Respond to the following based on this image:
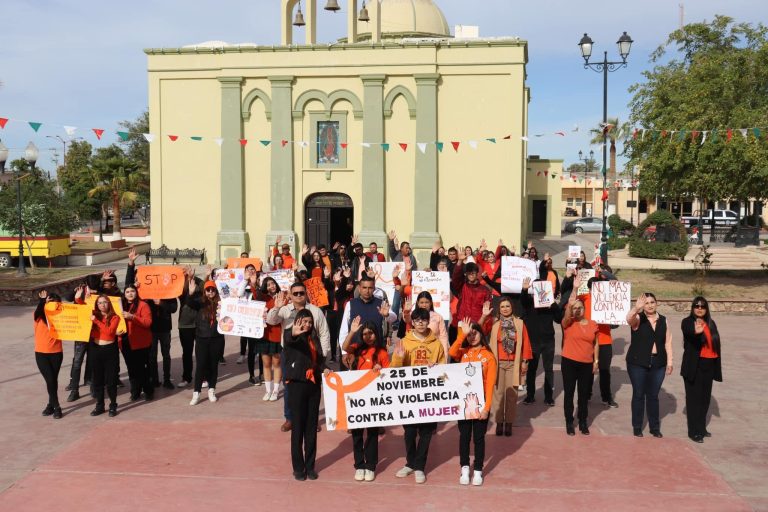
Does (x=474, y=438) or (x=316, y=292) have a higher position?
(x=316, y=292)

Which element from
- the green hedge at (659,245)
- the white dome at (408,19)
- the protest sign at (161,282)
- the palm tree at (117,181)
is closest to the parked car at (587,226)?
the green hedge at (659,245)

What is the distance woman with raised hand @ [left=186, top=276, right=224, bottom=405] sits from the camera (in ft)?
32.1

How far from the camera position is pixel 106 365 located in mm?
Result: 9242

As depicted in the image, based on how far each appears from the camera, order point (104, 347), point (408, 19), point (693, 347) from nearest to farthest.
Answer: point (693, 347)
point (104, 347)
point (408, 19)

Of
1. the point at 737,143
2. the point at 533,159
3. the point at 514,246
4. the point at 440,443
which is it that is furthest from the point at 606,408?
the point at 533,159

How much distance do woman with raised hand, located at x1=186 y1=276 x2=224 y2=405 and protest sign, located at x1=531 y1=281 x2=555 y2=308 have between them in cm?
437

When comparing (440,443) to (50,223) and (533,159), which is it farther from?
(533,159)

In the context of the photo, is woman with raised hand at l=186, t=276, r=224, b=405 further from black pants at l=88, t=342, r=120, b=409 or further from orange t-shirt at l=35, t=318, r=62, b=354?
orange t-shirt at l=35, t=318, r=62, b=354

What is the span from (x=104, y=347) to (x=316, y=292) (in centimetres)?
346

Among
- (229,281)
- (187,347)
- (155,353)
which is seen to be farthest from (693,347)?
(229,281)

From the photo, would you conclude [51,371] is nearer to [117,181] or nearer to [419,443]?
[419,443]

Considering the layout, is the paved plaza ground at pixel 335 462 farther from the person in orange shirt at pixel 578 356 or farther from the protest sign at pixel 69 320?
the protest sign at pixel 69 320

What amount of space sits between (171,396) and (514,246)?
1711 centimetres

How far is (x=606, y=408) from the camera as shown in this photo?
984cm
